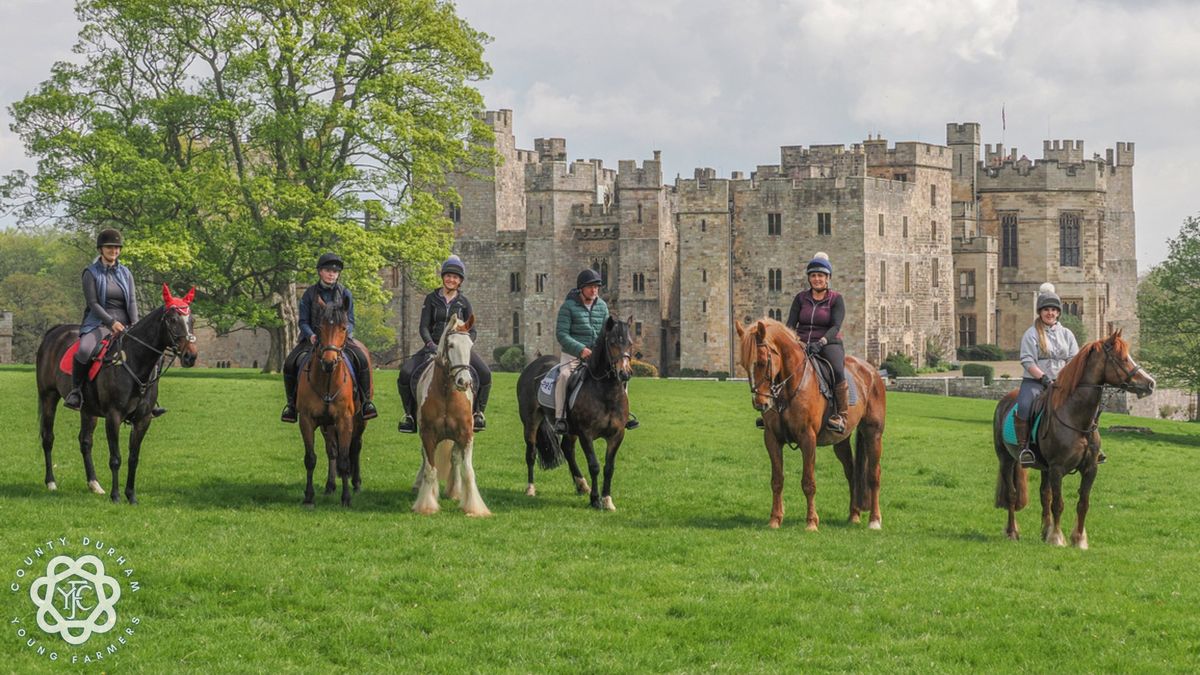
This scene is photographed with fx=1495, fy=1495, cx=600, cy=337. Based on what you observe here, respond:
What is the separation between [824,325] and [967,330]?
73.6m

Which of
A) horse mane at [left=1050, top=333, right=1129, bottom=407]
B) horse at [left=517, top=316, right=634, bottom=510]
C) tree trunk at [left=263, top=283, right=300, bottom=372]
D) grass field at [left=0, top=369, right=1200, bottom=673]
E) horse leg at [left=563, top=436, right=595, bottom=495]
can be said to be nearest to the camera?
grass field at [left=0, top=369, right=1200, bottom=673]

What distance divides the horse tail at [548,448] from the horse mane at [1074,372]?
6.23 metres

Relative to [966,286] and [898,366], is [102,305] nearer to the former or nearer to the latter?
[898,366]

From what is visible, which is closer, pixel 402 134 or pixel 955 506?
pixel 955 506

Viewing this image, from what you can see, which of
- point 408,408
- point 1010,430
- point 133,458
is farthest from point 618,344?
point 133,458

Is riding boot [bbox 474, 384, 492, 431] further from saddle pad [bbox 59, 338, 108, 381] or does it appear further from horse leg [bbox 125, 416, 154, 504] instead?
saddle pad [bbox 59, 338, 108, 381]

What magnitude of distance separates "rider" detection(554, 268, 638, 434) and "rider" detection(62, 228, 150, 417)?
4597 mm

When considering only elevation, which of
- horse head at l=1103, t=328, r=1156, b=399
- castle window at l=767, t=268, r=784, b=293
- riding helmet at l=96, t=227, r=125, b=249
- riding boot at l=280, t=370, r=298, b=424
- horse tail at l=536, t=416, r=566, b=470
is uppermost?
castle window at l=767, t=268, r=784, b=293

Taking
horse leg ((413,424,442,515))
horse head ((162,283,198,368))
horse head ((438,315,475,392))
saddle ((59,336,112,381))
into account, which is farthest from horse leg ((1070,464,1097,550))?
saddle ((59,336,112,381))

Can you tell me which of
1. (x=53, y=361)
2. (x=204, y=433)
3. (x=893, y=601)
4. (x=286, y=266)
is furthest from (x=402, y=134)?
(x=893, y=601)

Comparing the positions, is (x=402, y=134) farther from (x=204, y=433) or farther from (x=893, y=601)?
(x=893, y=601)

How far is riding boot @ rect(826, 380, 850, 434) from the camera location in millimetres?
16531

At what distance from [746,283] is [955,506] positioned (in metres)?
60.2

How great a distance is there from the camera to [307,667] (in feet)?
34.5
